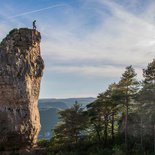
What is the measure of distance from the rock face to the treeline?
4.47 meters

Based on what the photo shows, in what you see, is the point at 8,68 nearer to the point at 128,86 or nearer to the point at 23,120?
the point at 23,120

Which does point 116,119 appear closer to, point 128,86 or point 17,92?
point 128,86

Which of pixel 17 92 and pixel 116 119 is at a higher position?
pixel 17 92

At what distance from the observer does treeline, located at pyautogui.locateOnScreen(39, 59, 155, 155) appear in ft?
129

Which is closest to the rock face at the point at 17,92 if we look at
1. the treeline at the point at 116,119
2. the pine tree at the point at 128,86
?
the treeline at the point at 116,119

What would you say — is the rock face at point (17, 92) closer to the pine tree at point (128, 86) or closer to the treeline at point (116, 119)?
the treeline at point (116, 119)

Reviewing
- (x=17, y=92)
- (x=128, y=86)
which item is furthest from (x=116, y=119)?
(x=17, y=92)

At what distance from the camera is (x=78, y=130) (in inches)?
1810

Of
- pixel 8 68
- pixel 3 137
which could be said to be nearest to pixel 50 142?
pixel 3 137

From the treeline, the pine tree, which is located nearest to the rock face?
the treeline

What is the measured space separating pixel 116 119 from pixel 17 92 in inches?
643

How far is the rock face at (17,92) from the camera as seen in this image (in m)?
44.1

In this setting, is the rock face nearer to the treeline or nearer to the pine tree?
the treeline

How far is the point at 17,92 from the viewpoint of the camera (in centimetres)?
4462
